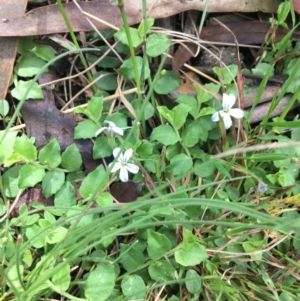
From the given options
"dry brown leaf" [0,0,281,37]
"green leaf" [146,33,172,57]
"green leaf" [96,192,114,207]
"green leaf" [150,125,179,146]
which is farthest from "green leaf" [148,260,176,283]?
"dry brown leaf" [0,0,281,37]

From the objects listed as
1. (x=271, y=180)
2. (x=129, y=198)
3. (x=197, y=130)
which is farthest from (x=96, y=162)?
(x=271, y=180)

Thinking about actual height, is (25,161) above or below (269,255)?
above

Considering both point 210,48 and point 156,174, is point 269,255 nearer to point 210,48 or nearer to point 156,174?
point 156,174

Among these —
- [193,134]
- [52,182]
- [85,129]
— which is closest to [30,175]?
[52,182]

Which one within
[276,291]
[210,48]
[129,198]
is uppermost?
[210,48]

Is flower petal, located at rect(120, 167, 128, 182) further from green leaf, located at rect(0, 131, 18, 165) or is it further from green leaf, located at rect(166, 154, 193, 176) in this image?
green leaf, located at rect(0, 131, 18, 165)

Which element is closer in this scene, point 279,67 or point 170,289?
point 170,289

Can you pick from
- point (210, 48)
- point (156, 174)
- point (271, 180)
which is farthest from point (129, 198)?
point (210, 48)
